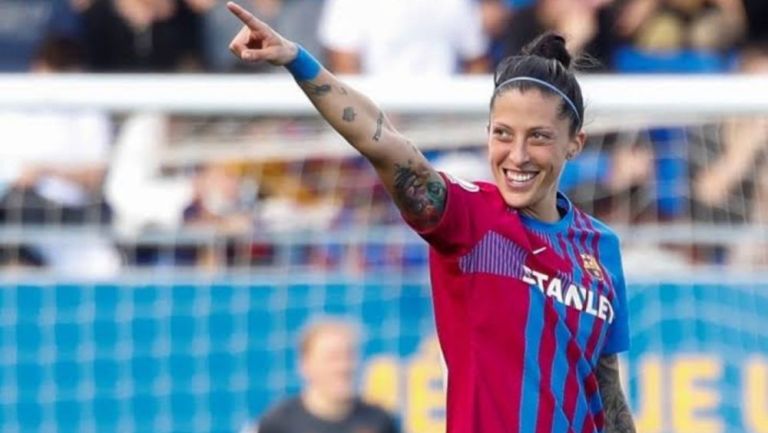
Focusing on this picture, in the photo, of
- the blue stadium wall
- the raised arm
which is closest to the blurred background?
the blue stadium wall

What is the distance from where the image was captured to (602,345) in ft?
14.1

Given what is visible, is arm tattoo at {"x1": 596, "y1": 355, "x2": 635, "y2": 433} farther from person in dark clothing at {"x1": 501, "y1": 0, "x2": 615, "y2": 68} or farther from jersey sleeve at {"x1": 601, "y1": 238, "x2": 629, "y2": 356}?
person in dark clothing at {"x1": 501, "y1": 0, "x2": 615, "y2": 68}

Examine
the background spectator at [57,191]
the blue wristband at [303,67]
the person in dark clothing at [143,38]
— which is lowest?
the blue wristband at [303,67]

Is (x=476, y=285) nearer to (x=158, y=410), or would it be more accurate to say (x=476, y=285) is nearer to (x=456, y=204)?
(x=456, y=204)

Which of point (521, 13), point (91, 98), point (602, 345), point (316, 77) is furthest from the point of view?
point (521, 13)

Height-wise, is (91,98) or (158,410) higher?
(91,98)

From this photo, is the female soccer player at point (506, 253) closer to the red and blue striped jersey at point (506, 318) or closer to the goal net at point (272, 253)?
the red and blue striped jersey at point (506, 318)

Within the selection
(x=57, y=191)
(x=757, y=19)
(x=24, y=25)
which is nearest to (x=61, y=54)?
(x=24, y=25)

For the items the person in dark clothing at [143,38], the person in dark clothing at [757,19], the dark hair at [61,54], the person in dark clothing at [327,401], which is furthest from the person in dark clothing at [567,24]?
the person in dark clothing at [327,401]

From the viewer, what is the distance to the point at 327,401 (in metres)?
7.48

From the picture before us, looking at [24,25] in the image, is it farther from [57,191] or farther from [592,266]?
[592,266]

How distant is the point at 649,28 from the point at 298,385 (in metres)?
2.77

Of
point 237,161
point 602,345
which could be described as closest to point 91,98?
point 237,161

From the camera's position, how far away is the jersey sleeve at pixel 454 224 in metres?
3.98
